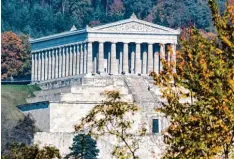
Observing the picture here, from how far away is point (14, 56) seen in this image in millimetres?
185000

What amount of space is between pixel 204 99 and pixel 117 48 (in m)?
104

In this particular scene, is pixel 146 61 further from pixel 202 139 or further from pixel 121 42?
pixel 202 139

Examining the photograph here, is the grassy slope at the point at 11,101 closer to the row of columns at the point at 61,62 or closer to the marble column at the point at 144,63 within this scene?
the row of columns at the point at 61,62

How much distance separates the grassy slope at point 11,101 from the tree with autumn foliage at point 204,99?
73.2m

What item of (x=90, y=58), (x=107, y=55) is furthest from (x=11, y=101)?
(x=107, y=55)

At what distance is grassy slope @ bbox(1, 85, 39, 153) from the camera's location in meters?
137

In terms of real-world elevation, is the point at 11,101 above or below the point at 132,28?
below

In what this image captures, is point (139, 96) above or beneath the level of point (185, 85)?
beneath

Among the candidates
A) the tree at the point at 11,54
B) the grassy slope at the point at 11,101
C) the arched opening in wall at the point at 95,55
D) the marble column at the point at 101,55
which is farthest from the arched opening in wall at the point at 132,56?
the tree at the point at 11,54

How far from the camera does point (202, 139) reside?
5441 centimetres

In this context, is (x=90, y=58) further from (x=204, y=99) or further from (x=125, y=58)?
(x=204, y=99)

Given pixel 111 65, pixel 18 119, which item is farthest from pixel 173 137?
pixel 111 65

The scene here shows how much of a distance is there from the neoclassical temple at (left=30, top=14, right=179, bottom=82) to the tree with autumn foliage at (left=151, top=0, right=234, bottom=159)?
97.5m

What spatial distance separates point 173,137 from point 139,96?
8850cm
